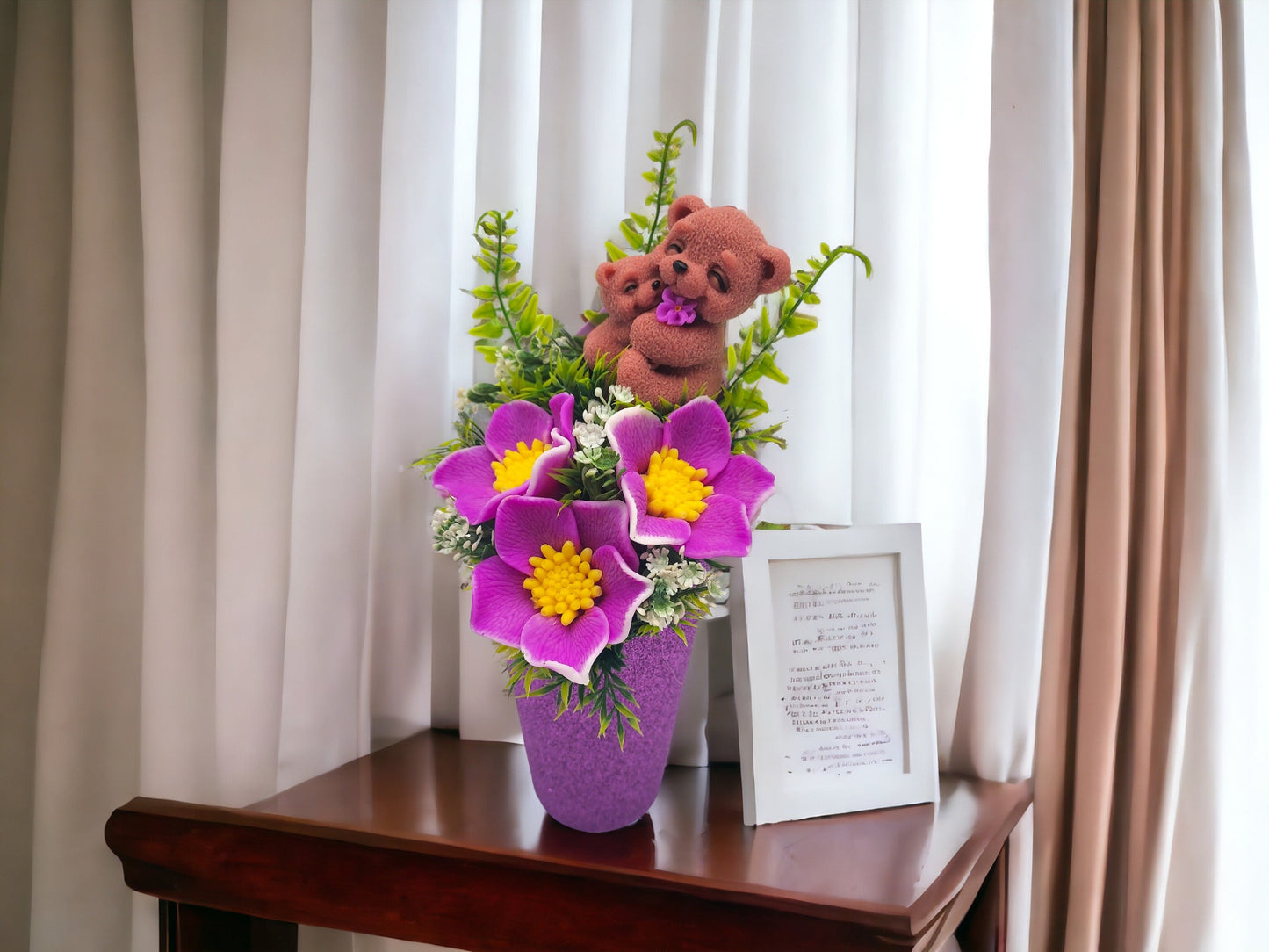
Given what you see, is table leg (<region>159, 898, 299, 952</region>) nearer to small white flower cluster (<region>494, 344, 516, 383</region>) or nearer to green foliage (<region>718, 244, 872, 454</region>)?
small white flower cluster (<region>494, 344, 516, 383</region>)

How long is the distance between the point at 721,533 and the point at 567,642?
0.15 meters

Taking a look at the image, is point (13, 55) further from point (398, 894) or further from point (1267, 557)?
point (1267, 557)

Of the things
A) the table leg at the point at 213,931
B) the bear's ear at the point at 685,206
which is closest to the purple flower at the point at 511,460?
the bear's ear at the point at 685,206

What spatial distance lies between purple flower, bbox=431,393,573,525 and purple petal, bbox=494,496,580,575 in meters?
0.01

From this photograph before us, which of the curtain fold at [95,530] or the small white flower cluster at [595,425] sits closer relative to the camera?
the small white flower cluster at [595,425]

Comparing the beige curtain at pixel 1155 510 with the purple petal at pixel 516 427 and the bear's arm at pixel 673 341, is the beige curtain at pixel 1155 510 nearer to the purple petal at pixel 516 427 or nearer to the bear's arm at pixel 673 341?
the bear's arm at pixel 673 341

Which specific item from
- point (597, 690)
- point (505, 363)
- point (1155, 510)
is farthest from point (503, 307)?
point (1155, 510)

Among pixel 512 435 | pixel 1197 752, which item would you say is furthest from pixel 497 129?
pixel 1197 752

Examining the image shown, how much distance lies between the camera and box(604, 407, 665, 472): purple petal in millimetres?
660

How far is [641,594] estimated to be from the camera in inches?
24.8

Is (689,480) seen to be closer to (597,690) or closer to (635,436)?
(635,436)

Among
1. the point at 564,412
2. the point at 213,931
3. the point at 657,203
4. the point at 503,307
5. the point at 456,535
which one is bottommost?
the point at 213,931

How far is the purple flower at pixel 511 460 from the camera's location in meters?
0.67

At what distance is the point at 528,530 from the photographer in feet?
2.17
